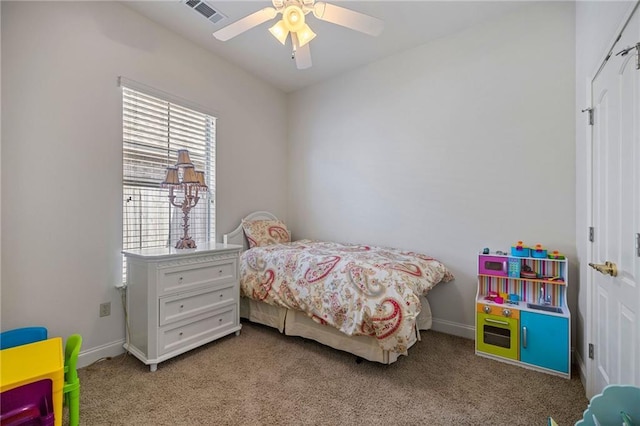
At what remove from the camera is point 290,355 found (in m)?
2.29

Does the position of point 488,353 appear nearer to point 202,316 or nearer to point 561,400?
point 561,400

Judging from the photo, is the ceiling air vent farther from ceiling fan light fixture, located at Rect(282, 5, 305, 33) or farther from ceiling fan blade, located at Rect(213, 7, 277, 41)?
ceiling fan light fixture, located at Rect(282, 5, 305, 33)

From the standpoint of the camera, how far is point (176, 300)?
2.17 m

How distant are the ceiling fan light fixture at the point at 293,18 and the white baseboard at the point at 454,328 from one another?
2.78m

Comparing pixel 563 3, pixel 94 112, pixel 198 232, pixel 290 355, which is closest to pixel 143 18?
pixel 94 112

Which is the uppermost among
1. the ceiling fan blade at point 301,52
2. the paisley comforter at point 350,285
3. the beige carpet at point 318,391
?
the ceiling fan blade at point 301,52

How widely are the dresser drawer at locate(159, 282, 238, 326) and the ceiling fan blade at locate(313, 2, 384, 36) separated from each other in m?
2.18

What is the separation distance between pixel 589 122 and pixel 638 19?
767mm

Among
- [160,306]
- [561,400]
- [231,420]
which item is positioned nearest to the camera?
[231,420]

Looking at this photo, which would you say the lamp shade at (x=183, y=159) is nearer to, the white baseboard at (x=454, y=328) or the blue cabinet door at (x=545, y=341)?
the white baseboard at (x=454, y=328)

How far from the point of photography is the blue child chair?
1669 millimetres

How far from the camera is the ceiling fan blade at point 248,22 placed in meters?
1.82

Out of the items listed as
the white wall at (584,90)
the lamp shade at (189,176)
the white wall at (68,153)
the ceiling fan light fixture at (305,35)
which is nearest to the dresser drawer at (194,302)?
the white wall at (68,153)

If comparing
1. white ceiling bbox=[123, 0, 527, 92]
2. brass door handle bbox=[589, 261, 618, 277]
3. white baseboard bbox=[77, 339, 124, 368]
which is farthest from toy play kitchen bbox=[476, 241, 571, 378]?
white baseboard bbox=[77, 339, 124, 368]
